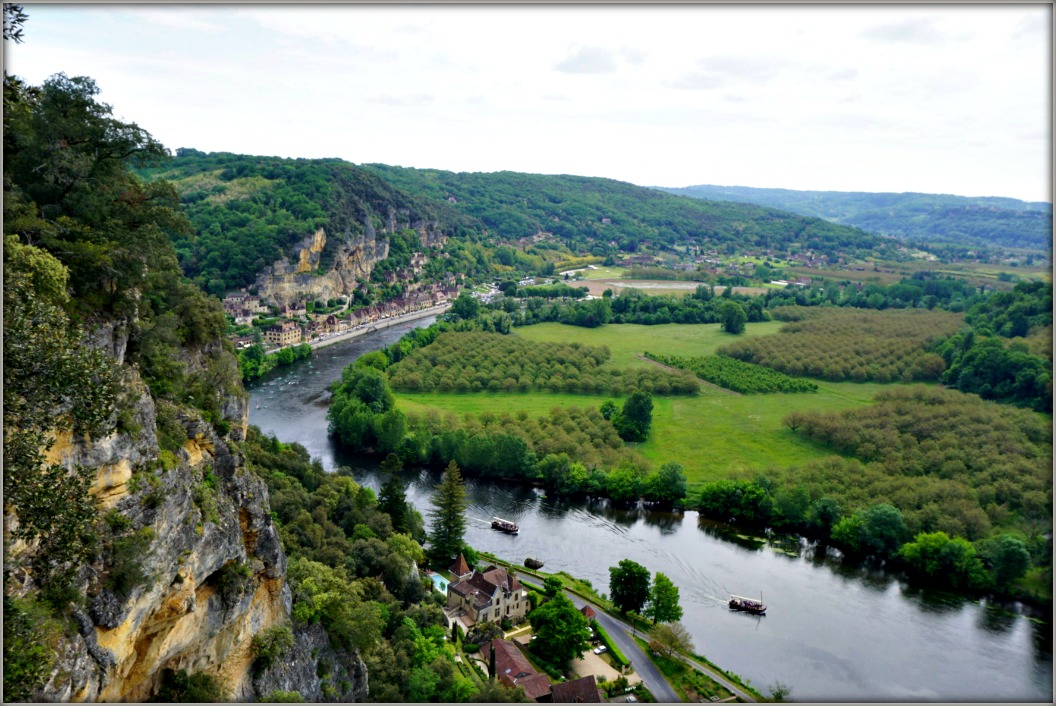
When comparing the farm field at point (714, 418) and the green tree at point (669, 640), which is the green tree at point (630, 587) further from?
the farm field at point (714, 418)

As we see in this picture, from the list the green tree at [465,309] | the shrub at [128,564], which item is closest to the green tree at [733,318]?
the green tree at [465,309]

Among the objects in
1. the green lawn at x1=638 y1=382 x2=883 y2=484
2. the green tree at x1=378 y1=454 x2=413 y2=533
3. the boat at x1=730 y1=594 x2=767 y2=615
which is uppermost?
the green tree at x1=378 y1=454 x2=413 y2=533

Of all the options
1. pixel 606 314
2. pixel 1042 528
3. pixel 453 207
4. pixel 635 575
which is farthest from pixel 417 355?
pixel 453 207

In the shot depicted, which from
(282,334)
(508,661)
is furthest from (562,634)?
(282,334)

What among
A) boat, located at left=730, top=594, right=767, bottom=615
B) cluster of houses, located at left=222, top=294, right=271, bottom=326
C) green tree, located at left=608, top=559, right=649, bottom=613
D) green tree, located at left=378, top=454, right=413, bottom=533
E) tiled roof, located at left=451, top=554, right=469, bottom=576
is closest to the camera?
green tree, located at left=608, top=559, right=649, bottom=613

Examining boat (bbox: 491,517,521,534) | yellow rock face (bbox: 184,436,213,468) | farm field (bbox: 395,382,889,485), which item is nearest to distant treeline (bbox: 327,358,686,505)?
farm field (bbox: 395,382,889,485)

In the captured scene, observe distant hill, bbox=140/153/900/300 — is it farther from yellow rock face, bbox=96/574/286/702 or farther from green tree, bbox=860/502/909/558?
green tree, bbox=860/502/909/558
